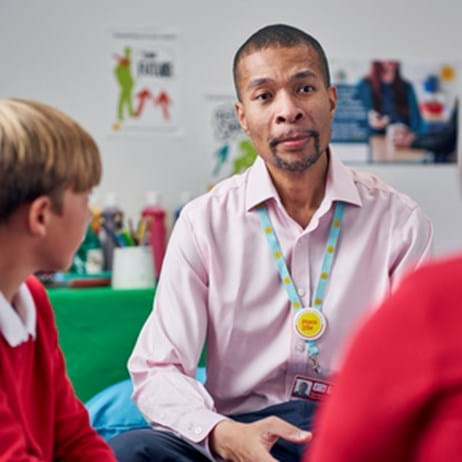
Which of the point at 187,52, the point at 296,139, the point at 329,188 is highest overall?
the point at 187,52

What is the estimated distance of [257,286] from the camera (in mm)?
1649

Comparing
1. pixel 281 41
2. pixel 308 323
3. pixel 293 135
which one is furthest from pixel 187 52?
pixel 308 323

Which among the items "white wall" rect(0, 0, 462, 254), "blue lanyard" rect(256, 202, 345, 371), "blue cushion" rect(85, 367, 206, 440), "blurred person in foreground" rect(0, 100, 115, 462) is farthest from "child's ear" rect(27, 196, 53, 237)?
"white wall" rect(0, 0, 462, 254)

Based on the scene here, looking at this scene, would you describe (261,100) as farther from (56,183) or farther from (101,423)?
(101,423)

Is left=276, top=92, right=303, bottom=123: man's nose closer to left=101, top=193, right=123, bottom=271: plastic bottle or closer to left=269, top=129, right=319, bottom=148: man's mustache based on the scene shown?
left=269, top=129, right=319, bottom=148: man's mustache

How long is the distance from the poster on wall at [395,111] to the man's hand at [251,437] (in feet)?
5.53

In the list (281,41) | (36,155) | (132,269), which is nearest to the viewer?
(36,155)

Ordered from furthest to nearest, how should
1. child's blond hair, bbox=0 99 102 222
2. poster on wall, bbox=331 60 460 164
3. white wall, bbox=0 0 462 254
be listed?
poster on wall, bbox=331 60 460 164, white wall, bbox=0 0 462 254, child's blond hair, bbox=0 99 102 222

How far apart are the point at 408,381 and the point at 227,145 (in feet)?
7.89

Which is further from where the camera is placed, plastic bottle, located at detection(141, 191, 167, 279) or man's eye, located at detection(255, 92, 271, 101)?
plastic bottle, located at detection(141, 191, 167, 279)

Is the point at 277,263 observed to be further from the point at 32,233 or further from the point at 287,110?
the point at 32,233

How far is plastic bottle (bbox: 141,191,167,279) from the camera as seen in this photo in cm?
268

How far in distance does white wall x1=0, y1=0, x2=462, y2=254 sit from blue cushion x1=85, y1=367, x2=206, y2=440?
90cm

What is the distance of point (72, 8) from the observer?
2785 mm
